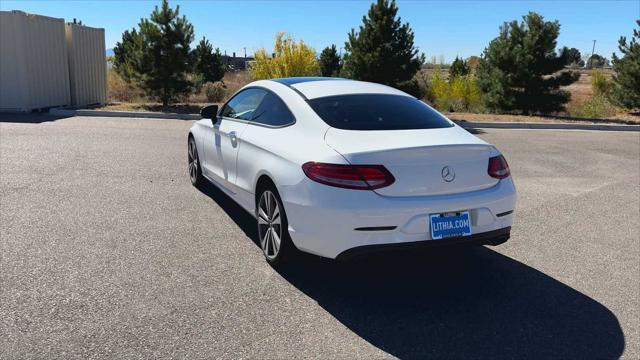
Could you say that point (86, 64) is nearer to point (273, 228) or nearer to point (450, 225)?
point (273, 228)

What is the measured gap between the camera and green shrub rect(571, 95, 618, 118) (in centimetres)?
2298

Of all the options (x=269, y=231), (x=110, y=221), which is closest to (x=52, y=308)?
(x=269, y=231)

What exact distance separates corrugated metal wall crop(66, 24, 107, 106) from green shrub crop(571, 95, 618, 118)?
19.7 metres

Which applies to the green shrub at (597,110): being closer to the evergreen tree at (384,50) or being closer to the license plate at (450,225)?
the evergreen tree at (384,50)

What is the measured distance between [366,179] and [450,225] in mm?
699

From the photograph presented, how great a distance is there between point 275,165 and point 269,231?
1.91ft

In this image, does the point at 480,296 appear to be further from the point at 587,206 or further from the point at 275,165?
the point at 587,206

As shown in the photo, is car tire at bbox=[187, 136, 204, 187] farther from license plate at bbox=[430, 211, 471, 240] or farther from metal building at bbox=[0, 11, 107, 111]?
metal building at bbox=[0, 11, 107, 111]

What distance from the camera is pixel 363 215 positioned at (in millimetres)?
3545

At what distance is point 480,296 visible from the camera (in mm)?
3984

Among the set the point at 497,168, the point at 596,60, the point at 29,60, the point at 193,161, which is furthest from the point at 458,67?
the point at 596,60

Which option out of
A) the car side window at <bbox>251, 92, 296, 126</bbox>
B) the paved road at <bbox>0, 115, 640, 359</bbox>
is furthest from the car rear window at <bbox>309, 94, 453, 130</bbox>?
the paved road at <bbox>0, 115, 640, 359</bbox>

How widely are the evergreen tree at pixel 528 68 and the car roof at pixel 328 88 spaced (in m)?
15.7

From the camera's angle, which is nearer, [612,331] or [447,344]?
[447,344]
